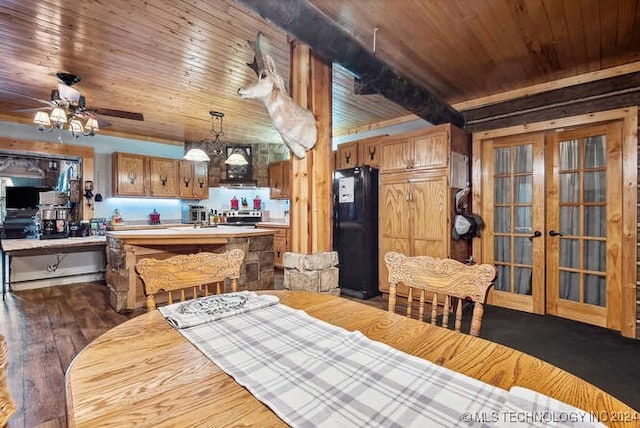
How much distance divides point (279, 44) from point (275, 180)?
3670 mm

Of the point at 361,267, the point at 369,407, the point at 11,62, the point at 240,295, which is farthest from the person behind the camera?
the point at 361,267

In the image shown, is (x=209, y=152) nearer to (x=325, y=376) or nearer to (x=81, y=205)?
(x=81, y=205)

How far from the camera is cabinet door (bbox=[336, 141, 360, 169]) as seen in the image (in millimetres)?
4332

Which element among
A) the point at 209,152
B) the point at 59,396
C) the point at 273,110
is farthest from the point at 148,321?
the point at 209,152

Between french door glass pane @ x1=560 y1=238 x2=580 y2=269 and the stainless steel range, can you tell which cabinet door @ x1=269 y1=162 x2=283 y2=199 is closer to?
the stainless steel range

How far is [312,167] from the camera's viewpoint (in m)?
2.10

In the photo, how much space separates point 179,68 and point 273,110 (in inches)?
71.4

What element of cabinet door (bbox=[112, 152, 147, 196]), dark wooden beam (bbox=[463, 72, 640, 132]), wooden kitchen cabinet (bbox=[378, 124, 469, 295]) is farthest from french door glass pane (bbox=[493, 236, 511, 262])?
cabinet door (bbox=[112, 152, 147, 196])

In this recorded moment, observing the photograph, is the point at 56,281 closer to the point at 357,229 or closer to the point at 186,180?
the point at 186,180

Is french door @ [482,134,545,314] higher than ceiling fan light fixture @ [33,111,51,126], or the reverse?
ceiling fan light fixture @ [33,111,51,126]

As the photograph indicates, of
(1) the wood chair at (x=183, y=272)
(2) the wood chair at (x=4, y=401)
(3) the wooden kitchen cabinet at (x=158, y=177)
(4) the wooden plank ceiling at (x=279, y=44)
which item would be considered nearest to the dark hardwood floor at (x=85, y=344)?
(1) the wood chair at (x=183, y=272)

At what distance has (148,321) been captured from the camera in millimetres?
1097

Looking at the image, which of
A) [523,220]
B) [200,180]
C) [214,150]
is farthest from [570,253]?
[200,180]

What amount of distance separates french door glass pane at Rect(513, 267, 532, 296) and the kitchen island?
2939 millimetres
